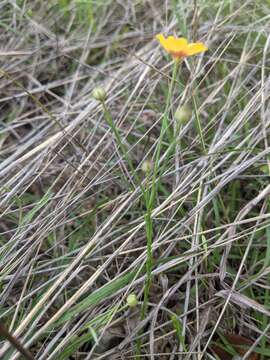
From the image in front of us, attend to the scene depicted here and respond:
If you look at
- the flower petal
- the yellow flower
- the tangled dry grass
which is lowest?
the tangled dry grass

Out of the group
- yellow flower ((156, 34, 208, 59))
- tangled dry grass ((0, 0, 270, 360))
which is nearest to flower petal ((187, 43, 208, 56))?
yellow flower ((156, 34, 208, 59))

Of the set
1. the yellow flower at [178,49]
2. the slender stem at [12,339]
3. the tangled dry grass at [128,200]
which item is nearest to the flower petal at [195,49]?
the yellow flower at [178,49]

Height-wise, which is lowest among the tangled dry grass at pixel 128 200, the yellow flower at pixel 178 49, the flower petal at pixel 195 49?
the tangled dry grass at pixel 128 200

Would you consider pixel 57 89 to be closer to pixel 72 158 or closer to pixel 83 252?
pixel 72 158

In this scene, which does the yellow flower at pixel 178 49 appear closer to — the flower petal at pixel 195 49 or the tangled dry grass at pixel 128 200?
the flower petal at pixel 195 49

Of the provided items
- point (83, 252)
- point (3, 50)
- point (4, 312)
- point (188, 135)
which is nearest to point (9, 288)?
point (4, 312)

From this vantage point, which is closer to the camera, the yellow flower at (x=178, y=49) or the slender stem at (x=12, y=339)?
the slender stem at (x=12, y=339)

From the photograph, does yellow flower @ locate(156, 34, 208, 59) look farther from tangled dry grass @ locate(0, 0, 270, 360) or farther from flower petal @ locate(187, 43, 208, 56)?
tangled dry grass @ locate(0, 0, 270, 360)

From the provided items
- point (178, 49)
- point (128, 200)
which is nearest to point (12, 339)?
point (128, 200)

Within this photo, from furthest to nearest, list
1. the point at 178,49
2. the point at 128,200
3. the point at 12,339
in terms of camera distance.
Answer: the point at 128,200 → the point at 178,49 → the point at 12,339

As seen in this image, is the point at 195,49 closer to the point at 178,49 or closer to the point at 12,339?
the point at 178,49

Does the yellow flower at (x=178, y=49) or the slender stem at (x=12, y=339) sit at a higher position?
the yellow flower at (x=178, y=49)
